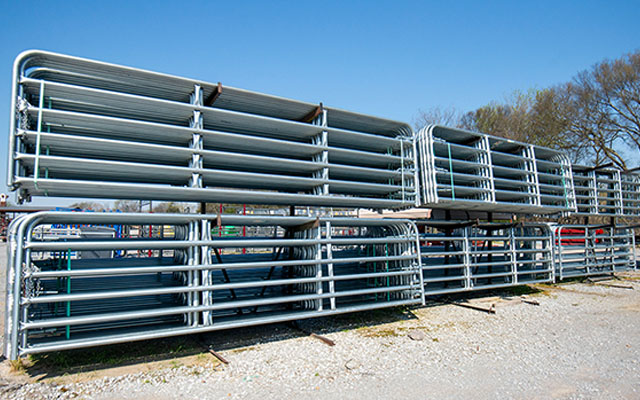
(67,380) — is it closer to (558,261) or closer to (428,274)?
(428,274)

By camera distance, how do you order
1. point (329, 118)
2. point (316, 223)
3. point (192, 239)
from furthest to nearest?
point (329, 118)
point (316, 223)
point (192, 239)

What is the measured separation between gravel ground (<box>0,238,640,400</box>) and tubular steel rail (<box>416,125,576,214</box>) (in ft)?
8.03

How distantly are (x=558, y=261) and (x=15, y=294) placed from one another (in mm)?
11843

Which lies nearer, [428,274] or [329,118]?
[329,118]

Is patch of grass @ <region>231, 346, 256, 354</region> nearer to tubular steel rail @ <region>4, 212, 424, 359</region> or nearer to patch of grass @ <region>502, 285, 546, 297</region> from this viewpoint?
tubular steel rail @ <region>4, 212, 424, 359</region>

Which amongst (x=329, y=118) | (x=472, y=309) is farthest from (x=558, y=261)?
(x=329, y=118)

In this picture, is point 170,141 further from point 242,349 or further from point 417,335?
point 417,335

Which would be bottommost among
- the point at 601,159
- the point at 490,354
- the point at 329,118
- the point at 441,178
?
the point at 490,354

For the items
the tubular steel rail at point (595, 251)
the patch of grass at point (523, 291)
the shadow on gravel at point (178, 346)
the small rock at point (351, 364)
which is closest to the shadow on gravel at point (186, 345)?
the shadow on gravel at point (178, 346)

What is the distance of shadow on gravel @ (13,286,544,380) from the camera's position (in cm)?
443

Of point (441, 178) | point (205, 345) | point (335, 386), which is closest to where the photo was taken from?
point (335, 386)

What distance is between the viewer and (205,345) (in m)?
5.20

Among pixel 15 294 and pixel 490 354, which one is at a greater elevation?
pixel 15 294

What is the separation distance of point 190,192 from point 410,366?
12.0ft
